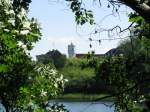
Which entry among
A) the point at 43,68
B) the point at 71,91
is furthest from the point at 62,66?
the point at 43,68

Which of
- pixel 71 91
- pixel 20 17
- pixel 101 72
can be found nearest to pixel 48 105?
pixel 101 72

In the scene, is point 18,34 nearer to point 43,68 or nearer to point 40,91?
point 40,91

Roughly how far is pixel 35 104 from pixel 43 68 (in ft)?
5.45

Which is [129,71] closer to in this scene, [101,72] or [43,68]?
[101,72]

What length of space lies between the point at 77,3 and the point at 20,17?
71.8 inches

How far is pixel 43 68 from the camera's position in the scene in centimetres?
1205

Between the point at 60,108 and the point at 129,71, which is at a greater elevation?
the point at 129,71

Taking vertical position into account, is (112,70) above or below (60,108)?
above

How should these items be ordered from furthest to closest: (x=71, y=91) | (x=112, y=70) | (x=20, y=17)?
(x=71, y=91) → (x=112, y=70) → (x=20, y=17)

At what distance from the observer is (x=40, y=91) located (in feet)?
35.6

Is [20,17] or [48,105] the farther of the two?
[48,105]

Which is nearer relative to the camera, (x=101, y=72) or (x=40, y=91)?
(x=101, y=72)

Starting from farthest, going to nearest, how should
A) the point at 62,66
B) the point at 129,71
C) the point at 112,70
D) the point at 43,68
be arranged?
the point at 62,66
the point at 43,68
the point at 112,70
the point at 129,71

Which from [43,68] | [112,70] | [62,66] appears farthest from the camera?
[62,66]
